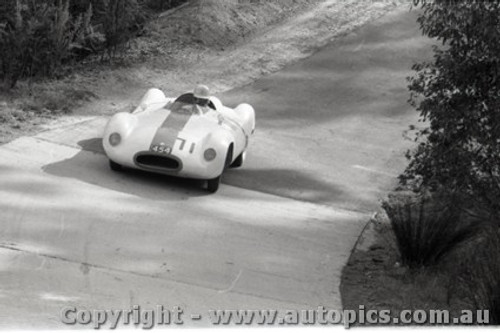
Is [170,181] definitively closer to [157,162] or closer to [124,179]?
[157,162]

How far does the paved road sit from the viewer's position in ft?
29.5

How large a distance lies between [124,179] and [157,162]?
436 millimetres

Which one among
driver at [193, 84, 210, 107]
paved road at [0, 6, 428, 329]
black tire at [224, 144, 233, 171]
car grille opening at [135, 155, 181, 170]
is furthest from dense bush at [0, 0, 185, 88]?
black tire at [224, 144, 233, 171]

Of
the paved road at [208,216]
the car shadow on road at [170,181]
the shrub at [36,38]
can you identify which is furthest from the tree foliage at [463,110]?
the shrub at [36,38]

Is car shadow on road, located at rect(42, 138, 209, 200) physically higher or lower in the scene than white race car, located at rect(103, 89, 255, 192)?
lower

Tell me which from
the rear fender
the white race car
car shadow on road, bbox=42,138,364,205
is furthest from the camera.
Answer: the rear fender

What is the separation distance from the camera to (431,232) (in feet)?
32.8

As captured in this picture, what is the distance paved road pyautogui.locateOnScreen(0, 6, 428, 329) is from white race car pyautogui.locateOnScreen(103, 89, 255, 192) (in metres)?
0.27

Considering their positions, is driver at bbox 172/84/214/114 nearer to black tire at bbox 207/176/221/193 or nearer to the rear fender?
the rear fender

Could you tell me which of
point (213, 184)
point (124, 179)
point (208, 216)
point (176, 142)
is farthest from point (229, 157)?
point (124, 179)

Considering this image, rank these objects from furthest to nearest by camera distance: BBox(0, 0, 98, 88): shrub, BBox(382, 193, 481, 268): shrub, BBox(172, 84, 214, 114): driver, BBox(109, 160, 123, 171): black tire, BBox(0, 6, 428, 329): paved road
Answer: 1. BBox(0, 0, 98, 88): shrub
2. BBox(172, 84, 214, 114): driver
3. BBox(109, 160, 123, 171): black tire
4. BBox(382, 193, 481, 268): shrub
5. BBox(0, 6, 428, 329): paved road

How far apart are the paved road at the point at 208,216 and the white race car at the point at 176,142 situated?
271mm

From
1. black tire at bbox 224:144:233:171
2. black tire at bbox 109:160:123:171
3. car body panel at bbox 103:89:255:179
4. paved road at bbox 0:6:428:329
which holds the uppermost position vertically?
car body panel at bbox 103:89:255:179

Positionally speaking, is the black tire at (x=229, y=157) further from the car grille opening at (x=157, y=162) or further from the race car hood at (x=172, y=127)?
the car grille opening at (x=157, y=162)
